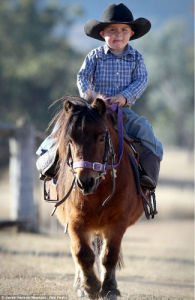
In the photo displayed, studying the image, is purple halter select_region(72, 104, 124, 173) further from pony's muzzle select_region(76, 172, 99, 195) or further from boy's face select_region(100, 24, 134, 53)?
boy's face select_region(100, 24, 134, 53)

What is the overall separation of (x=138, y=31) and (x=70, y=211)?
236 cm

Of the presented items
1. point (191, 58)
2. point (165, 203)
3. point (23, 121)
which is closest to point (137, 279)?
point (23, 121)

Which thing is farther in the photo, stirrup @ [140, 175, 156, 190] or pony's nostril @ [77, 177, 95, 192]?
stirrup @ [140, 175, 156, 190]

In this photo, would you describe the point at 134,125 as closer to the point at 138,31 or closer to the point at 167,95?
the point at 138,31

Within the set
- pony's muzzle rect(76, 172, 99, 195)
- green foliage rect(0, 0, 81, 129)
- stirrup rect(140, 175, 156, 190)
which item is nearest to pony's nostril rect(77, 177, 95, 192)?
pony's muzzle rect(76, 172, 99, 195)

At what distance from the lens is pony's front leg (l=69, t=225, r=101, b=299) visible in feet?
18.1

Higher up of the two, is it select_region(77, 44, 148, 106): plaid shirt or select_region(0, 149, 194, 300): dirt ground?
select_region(77, 44, 148, 106): plaid shirt

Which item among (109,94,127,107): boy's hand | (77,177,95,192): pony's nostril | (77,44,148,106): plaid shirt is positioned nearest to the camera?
(77,177,95,192): pony's nostril

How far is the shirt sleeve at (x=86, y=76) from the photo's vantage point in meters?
6.06

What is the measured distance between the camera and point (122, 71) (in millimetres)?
6434

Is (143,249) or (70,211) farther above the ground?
(70,211)

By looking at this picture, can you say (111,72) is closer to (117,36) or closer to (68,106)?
(117,36)

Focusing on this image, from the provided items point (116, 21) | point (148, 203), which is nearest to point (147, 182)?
point (148, 203)

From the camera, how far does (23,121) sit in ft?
40.3
